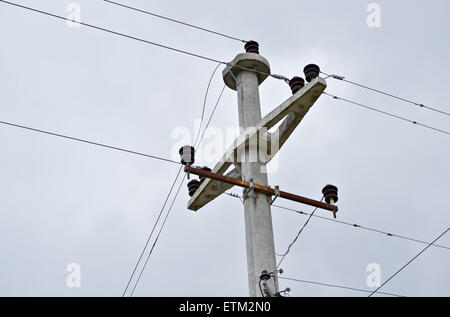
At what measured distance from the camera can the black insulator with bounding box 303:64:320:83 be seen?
13.1 meters

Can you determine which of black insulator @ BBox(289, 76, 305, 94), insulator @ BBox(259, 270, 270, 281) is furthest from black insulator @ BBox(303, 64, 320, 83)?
insulator @ BBox(259, 270, 270, 281)

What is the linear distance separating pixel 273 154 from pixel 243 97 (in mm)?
1333

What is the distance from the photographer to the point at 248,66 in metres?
14.2

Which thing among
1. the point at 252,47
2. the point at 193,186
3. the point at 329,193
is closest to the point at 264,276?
the point at 329,193

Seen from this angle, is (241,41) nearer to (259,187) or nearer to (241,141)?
(241,141)

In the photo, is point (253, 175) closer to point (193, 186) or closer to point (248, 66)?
Answer: point (193, 186)

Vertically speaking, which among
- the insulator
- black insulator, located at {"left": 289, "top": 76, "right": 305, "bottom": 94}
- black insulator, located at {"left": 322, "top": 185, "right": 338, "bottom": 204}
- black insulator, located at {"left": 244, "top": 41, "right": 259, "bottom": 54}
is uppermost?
black insulator, located at {"left": 244, "top": 41, "right": 259, "bottom": 54}

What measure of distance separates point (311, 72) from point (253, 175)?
2.18m

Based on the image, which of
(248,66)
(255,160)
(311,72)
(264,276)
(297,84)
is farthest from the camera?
(248,66)

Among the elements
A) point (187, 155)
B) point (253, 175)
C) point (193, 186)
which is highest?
point (193, 186)

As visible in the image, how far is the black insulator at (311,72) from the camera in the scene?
42.9ft

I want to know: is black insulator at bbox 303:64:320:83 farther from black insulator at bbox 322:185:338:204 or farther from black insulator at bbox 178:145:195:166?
black insulator at bbox 178:145:195:166

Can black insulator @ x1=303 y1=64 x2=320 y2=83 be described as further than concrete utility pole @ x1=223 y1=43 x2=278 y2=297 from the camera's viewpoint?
Yes

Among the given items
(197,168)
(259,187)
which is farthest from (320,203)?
(197,168)
